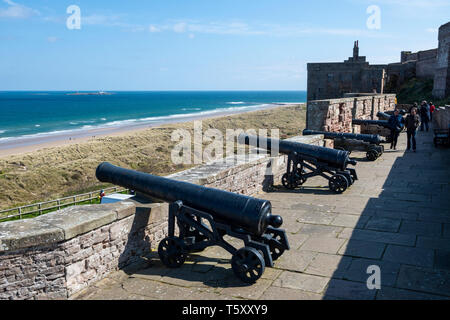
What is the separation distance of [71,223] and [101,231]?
368mm

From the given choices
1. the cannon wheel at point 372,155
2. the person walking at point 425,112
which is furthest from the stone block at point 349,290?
the person walking at point 425,112

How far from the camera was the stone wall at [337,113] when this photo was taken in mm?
11453

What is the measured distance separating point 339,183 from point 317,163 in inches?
20.5

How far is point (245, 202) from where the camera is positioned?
3.85 metres

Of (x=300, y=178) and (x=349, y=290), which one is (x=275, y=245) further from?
(x=300, y=178)

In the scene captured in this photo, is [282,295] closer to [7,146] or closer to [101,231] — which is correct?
[101,231]

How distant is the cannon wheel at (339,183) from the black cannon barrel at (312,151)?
201 mm

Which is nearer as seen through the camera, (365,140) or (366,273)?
(366,273)

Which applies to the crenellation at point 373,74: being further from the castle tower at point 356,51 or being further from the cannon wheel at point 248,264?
the cannon wheel at point 248,264

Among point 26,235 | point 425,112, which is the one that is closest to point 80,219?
point 26,235

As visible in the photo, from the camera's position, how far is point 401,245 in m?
4.66
